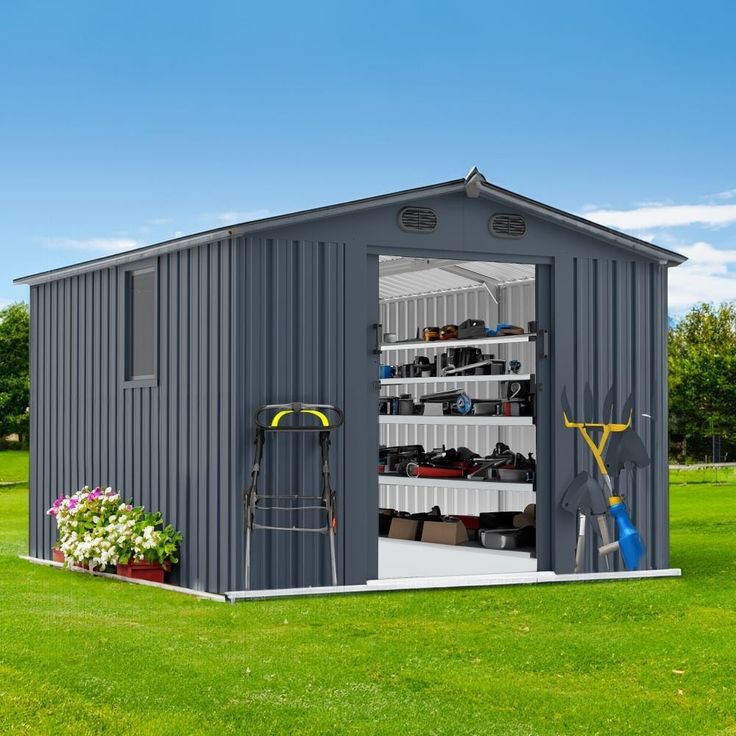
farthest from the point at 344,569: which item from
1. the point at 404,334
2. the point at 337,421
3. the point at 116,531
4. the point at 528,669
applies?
the point at 404,334

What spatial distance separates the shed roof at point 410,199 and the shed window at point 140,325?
0.63 ft

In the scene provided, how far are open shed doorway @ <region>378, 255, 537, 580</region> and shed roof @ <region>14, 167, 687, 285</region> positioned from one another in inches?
41.2

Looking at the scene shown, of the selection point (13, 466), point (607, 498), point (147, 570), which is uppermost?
point (607, 498)

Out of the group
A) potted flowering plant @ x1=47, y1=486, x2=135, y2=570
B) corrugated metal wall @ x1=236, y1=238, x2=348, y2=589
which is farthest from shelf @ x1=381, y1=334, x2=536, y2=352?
potted flowering plant @ x1=47, y1=486, x2=135, y2=570

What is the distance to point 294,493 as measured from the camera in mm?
9570

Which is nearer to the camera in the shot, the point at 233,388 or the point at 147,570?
the point at 233,388

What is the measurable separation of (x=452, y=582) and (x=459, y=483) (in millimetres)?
1830

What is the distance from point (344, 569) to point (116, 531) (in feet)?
6.61

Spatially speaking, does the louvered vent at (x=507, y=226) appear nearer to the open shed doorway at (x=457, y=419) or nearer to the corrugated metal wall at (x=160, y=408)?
the open shed doorway at (x=457, y=419)

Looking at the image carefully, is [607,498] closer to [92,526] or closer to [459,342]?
[459,342]

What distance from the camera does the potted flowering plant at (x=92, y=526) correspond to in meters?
10.4

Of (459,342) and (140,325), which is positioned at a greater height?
(140,325)

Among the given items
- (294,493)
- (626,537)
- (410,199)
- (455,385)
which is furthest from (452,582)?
(455,385)

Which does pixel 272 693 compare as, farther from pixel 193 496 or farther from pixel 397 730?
pixel 193 496
